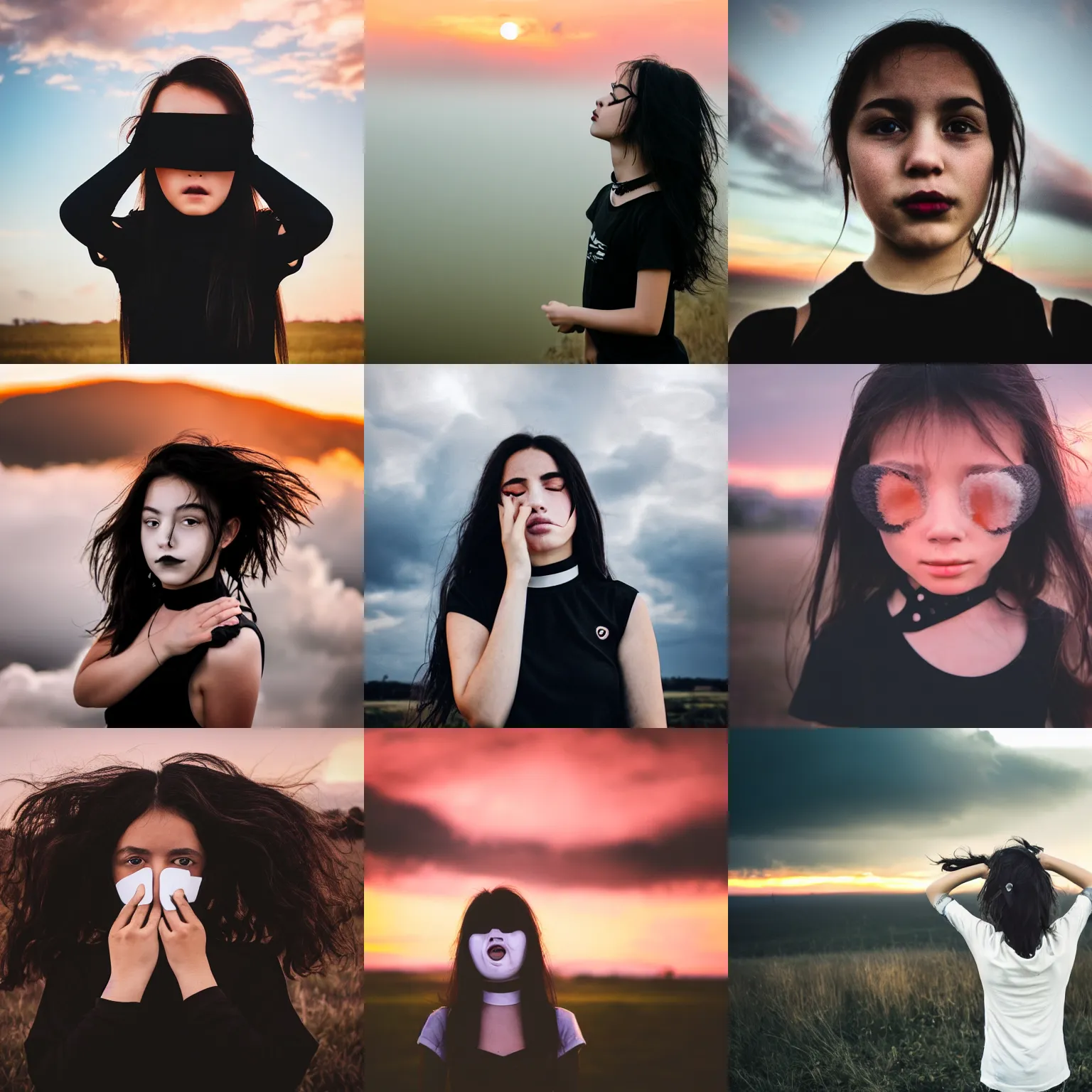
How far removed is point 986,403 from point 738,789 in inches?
41.9

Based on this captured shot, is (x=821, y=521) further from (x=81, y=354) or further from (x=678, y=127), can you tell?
(x=81, y=354)

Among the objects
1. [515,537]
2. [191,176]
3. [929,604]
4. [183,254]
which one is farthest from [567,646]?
[191,176]

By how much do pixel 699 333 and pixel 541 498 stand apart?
528mm

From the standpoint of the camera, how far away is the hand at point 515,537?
2748 millimetres

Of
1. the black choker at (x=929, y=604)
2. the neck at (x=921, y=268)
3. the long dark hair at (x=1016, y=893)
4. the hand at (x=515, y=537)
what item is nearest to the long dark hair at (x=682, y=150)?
the neck at (x=921, y=268)

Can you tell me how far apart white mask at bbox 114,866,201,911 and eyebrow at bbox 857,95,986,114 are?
92.6 inches

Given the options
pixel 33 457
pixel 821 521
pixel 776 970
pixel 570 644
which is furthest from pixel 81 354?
pixel 776 970

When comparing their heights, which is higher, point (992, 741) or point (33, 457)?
point (33, 457)

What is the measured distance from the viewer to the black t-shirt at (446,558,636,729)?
275cm

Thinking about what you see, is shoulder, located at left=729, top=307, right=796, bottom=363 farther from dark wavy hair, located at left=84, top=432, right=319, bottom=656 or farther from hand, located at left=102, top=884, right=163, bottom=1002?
hand, located at left=102, top=884, right=163, bottom=1002

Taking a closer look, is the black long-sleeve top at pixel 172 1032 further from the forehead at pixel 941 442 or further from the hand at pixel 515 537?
the forehead at pixel 941 442

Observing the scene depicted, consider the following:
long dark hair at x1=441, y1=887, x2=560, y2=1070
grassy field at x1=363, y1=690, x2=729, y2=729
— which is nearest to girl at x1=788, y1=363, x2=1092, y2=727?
grassy field at x1=363, y1=690, x2=729, y2=729

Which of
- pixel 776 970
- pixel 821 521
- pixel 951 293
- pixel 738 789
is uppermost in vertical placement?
pixel 951 293

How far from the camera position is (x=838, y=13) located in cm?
282
